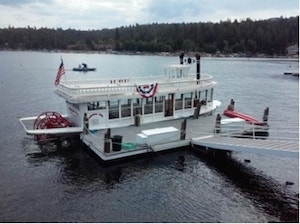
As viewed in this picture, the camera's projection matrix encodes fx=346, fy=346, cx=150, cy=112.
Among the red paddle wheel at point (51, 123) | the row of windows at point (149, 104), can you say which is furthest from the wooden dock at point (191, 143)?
the red paddle wheel at point (51, 123)

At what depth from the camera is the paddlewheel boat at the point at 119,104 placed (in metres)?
24.5

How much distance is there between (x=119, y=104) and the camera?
25.4 m

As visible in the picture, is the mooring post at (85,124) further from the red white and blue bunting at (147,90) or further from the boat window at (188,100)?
the boat window at (188,100)

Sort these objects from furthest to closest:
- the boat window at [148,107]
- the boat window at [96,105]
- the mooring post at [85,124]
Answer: the boat window at [148,107], the boat window at [96,105], the mooring post at [85,124]

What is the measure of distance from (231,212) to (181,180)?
390cm

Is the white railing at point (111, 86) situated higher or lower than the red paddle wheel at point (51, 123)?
higher

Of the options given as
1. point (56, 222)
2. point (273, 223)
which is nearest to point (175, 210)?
point (273, 223)

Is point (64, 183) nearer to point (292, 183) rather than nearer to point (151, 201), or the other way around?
point (151, 201)

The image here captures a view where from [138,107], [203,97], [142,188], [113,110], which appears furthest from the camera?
[203,97]

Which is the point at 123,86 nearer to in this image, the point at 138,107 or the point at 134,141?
the point at 138,107

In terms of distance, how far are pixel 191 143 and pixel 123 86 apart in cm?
661

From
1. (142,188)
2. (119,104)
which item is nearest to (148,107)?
(119,104)

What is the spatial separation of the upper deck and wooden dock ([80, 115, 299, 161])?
2.58 metres

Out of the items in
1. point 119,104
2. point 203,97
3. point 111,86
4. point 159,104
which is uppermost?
point 111,86
